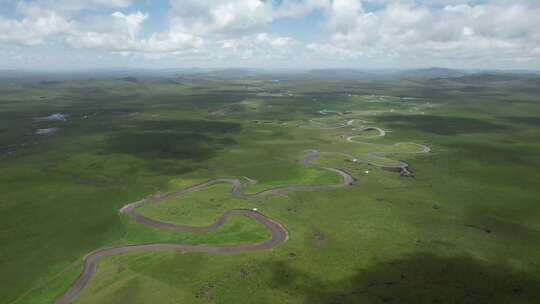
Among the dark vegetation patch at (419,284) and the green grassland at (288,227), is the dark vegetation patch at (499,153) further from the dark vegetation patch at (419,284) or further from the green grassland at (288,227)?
the dark vegetation patch at (419,284)

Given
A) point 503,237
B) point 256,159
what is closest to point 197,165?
point 256,159

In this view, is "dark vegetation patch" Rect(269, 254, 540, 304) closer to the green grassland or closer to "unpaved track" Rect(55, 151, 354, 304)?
the green grassland

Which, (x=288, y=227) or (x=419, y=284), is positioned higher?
(x=288, y=227)

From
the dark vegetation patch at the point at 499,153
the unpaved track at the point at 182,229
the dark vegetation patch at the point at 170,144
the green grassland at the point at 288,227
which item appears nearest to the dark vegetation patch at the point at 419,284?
the green grassland at the point at 288,227

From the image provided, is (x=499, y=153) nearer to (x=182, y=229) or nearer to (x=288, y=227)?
(x=288, y=227)

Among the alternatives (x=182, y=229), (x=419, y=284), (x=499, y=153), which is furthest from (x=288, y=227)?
(x=499, y=153)

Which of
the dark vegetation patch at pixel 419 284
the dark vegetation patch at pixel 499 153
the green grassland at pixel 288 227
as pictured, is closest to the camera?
the dark vegetation patch at pixel 419 284

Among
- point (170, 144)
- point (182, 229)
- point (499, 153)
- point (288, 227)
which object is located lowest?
point (182, 229)

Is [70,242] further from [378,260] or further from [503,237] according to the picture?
[503,237]
